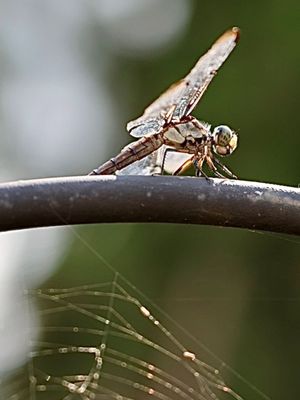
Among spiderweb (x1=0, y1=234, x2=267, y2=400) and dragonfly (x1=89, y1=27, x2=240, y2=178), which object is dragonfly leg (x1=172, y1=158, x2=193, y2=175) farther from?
spiderweb (x1=0, y1=234, x2=267, y2=400)

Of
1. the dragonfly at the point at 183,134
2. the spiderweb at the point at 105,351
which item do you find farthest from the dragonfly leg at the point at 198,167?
the spiderweb at the point at 105,351

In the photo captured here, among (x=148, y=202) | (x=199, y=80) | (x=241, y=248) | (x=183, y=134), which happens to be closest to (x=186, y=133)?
(x=183, y=134)

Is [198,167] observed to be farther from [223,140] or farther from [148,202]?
[148,202]

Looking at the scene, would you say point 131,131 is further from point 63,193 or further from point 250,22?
point 250,22

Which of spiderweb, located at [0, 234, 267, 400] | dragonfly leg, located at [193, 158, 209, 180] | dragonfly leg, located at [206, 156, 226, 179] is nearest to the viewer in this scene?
dragonfly leg, located at [193, 158, 209, 180]

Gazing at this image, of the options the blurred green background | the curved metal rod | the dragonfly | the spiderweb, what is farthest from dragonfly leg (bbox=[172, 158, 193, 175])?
the blurred green background

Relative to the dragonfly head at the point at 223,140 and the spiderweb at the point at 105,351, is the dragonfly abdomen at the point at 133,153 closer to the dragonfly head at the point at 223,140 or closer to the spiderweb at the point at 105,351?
the dragonfly head at the point at 223,140
